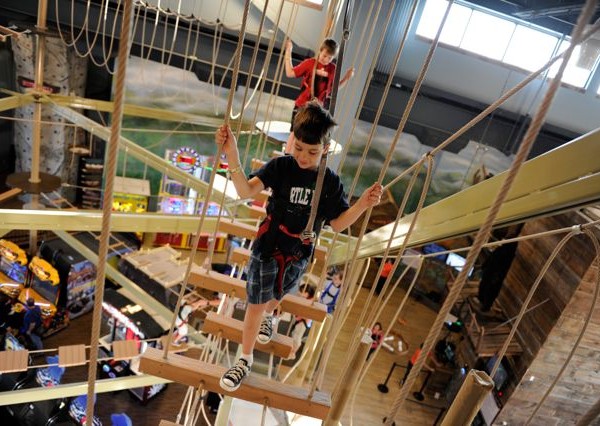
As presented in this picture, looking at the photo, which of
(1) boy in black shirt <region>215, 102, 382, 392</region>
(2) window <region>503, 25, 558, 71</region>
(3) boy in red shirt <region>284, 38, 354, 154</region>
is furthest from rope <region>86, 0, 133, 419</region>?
(2) window <region>503, 25, 558, 71</region>

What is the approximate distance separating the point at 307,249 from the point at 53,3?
6.80 m

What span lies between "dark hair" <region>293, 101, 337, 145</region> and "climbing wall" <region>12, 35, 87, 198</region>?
7538 millimetres

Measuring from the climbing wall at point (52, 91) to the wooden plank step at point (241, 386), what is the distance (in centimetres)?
754

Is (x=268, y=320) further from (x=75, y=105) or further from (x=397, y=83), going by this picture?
(x=397, y=83)

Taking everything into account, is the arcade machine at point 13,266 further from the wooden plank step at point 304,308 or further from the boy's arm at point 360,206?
the boy's arm at point 360,206

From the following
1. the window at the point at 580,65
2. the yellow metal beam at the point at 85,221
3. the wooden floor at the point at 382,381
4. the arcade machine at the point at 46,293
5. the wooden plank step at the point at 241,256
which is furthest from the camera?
the window at the point at 580,65

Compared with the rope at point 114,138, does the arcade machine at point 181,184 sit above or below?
below

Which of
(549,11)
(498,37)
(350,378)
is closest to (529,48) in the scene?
(498,37)

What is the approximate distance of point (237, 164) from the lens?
1655mm

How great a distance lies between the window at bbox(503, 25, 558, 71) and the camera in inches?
322

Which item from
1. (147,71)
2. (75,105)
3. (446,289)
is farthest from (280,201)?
(446,289)

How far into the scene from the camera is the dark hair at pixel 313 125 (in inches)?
63.5

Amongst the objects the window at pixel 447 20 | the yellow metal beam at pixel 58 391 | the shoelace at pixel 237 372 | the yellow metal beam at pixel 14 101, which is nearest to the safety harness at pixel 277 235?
the shoelace at pixel 237 372

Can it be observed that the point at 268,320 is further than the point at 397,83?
No
